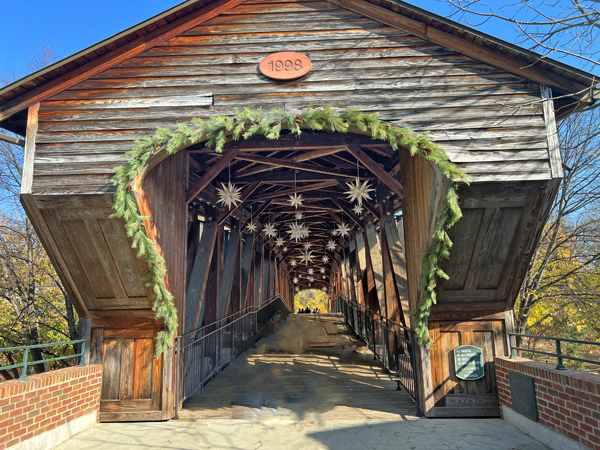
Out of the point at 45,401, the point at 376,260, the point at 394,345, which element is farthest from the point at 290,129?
the point at 376,260

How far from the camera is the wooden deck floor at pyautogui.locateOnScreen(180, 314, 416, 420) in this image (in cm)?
664

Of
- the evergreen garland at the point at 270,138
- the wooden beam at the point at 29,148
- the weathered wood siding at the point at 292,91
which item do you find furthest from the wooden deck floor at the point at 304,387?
the wooden beam at the point at 29,148

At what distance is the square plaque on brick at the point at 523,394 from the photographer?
5.30 m

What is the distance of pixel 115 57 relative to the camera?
625 cm

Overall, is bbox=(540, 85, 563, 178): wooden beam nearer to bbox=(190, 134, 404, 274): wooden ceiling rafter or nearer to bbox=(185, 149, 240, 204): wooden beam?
bbox=(190, 134, 404, 274): wooden ceiling rafter

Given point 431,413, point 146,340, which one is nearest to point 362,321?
point 431,413

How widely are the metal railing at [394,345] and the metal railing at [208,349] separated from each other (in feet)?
11.6

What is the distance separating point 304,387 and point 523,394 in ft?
13.5

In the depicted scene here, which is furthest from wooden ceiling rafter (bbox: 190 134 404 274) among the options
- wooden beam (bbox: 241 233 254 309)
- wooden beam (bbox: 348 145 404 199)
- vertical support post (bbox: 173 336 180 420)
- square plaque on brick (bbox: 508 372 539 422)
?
square plaque on brick (bbox: 508 372 539 422)

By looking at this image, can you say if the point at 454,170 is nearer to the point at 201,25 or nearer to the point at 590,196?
the point at 201,25

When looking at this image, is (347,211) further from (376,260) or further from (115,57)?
(115,57)

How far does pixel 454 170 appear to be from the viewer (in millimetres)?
5461

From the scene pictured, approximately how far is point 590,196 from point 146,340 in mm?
11185

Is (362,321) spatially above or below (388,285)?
below
